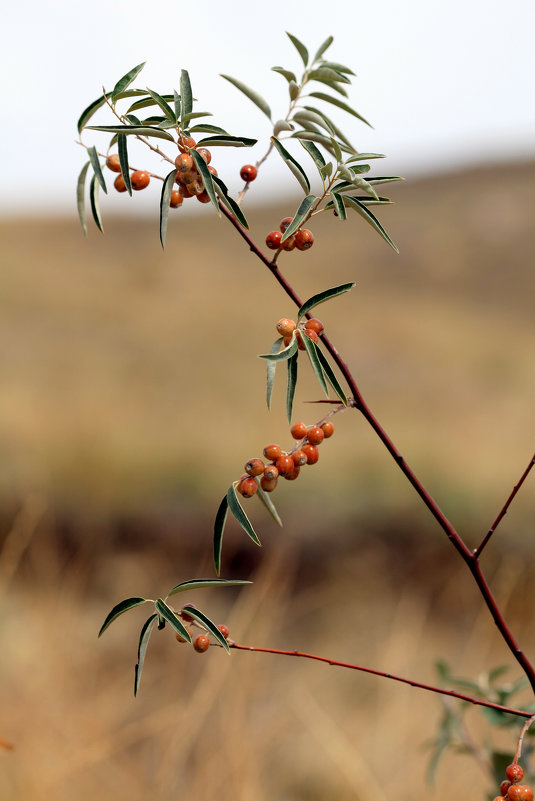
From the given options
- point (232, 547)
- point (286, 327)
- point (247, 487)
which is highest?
point (286, 327)

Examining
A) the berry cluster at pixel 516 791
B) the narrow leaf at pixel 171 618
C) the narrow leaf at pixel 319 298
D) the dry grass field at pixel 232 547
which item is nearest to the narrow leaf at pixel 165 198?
the narrow leaf at pixel 319 298

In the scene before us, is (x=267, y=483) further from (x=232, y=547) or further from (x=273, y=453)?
(x=232, y=547)

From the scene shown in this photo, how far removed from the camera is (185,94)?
538mm

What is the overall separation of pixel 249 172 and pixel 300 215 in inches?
4.3

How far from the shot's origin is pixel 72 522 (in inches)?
168

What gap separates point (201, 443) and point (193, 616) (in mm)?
5190

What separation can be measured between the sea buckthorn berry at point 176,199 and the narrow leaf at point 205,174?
31 mm

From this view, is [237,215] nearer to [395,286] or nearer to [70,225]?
[395,286]

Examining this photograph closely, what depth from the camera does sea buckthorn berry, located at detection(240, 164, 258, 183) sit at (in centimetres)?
60

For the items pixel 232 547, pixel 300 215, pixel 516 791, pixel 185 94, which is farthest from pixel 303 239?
pixel 232 547

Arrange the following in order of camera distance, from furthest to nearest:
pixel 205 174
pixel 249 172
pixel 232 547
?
pixel 232 547, pixel 249 172, pixel 205 174

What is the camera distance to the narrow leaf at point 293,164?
0.53 metres

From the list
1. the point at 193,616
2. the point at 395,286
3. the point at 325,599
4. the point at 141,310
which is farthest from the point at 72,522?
the point at 395,286

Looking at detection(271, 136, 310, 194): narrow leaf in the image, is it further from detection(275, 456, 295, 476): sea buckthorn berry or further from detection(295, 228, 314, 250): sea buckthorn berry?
detection(275, 456, 295, 476): sea buckthorn berry
